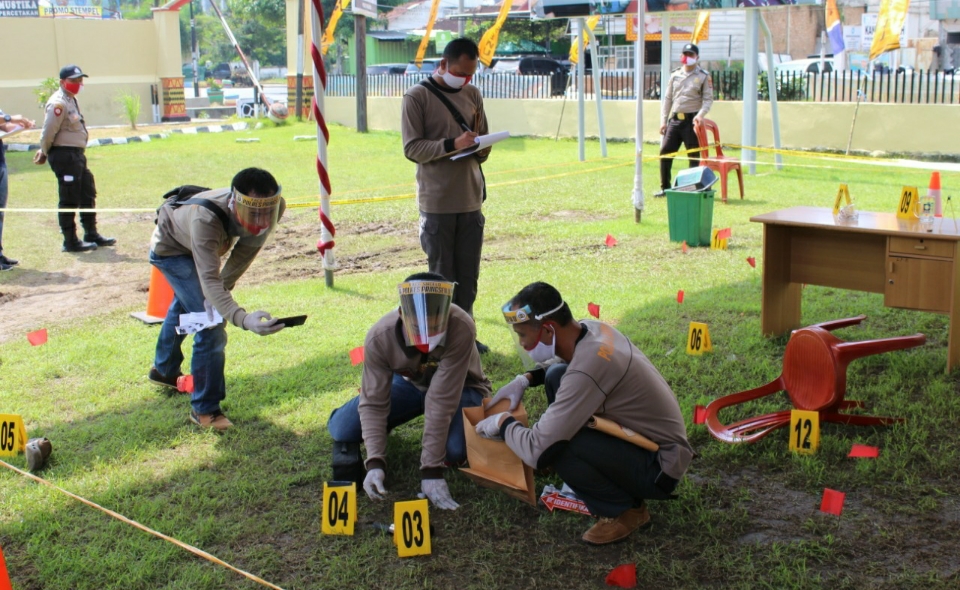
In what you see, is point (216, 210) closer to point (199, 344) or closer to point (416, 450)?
point (199, 344)

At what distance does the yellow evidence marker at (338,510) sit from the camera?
13.6 ft

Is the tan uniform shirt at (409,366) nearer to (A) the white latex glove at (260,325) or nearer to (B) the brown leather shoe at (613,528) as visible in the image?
(A) the white latex glove at (260,325)

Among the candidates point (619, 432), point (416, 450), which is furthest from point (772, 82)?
point (619, 432)

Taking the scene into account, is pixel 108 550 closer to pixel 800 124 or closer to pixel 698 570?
pixel 698 570

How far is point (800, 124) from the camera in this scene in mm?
17625

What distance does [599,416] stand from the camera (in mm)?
3965

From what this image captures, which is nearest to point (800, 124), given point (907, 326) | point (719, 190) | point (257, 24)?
point (719, 190)

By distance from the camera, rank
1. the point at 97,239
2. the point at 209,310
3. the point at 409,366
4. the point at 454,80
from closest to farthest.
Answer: the point at 409,366, the point at 209,310, the point at 454,80, the point at 97,239

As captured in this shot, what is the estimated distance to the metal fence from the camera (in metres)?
16.9

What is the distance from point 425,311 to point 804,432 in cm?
216

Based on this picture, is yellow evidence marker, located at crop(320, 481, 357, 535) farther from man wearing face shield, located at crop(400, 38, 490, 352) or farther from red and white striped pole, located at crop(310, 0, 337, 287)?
red and white striped pole, located at crop(310, 0, 337, 287)

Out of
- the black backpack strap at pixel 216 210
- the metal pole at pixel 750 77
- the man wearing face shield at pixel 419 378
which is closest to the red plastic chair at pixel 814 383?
the man wearing face shield at pixel 419 378

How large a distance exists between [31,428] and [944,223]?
19.8ft

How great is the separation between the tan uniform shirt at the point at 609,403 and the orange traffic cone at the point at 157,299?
4.41 metres
